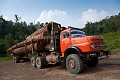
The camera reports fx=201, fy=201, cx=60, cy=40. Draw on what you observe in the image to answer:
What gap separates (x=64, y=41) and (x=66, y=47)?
485 mm

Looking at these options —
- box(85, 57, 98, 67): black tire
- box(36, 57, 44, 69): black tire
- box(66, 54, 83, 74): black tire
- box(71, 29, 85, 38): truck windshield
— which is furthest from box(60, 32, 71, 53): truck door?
box(36, 57, 44, 69): black tire

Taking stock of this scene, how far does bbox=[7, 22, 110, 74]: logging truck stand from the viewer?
11.5 m

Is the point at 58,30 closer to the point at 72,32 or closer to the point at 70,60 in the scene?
the point at 72,32

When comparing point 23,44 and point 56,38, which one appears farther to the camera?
point 23,44

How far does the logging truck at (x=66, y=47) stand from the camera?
1154 centimetres

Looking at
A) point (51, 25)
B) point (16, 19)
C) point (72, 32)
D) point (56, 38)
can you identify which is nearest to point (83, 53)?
point (72, 32)

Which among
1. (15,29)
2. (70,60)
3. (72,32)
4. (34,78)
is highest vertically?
(15,29)

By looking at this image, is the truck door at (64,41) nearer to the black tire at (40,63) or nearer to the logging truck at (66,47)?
the logging truck at (66,47)

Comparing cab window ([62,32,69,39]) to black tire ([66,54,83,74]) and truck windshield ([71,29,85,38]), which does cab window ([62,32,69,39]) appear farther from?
black tire ([66,54,83,74])

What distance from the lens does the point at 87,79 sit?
10.0 meters

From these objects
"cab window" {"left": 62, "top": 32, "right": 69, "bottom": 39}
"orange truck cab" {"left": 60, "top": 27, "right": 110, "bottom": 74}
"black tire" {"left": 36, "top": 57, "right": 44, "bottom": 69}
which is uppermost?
"cab window" {"left": 62, "top": 32, "right": 69, "bottom": 39}

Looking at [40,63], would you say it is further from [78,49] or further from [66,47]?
[78,49]

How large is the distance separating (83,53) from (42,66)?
180 inches

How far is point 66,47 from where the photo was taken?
12.9m
